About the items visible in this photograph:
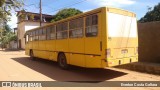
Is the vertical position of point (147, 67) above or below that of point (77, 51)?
below

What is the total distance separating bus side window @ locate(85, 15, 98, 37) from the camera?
31.2 feet

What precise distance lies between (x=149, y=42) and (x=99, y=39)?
456 cm

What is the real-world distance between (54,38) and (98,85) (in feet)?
20.6

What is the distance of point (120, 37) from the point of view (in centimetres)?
969

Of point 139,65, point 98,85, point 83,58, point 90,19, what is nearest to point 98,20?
point 90,19

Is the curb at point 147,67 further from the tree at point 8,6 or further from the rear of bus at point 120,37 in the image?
the tree at point 8,6

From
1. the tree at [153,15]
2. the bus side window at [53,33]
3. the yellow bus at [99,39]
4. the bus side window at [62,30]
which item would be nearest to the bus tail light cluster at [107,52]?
the yellow bus at [99,39]

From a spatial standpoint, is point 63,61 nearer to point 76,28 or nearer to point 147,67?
point 76,28

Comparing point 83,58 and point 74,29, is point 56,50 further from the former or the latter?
point 83,58

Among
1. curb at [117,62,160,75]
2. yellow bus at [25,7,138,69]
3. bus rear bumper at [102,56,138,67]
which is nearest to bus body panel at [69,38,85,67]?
yellow bus at [25,7,138,69]

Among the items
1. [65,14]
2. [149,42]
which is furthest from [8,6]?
[65,14]

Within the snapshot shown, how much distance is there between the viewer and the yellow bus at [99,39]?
907 cm

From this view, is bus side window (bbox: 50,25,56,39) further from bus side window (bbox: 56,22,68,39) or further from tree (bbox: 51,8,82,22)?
tree (bbox: 51,8,82,22)

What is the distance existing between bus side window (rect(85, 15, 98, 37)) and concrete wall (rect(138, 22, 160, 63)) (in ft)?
14.1
